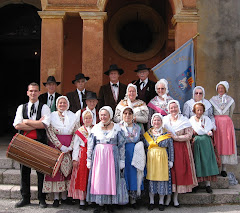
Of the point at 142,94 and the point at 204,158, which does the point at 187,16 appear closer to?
the point at 142,94

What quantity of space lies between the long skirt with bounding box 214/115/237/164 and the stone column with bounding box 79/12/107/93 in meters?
2.59

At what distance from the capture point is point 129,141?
4.48 meters

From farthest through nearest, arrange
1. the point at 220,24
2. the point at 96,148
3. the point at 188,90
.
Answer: the point at 220,24, the point at 188,90, the point at 96,148

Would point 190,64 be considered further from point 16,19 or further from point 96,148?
point 16,19

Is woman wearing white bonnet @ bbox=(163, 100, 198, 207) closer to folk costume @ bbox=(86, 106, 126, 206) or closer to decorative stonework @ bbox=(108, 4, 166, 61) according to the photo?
folk costume @ bbox=(86, 106, 126, 206)

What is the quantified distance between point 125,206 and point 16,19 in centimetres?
676

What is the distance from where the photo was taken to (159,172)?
14.4ft

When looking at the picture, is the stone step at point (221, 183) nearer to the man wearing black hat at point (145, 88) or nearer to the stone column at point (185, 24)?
the man wearing black hat at point (145, 88)

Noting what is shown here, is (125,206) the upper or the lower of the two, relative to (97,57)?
lower

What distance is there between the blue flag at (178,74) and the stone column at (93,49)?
128 cm

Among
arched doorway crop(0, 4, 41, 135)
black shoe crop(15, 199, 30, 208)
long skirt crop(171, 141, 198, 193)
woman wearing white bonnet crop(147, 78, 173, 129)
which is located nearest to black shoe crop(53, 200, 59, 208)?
black shoe crop(15, 199, 30, 208)

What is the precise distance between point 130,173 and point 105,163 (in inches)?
18.1

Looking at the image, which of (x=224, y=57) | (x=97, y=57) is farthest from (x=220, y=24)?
(x=97, y=57)

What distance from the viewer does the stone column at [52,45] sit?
20.0 feet
